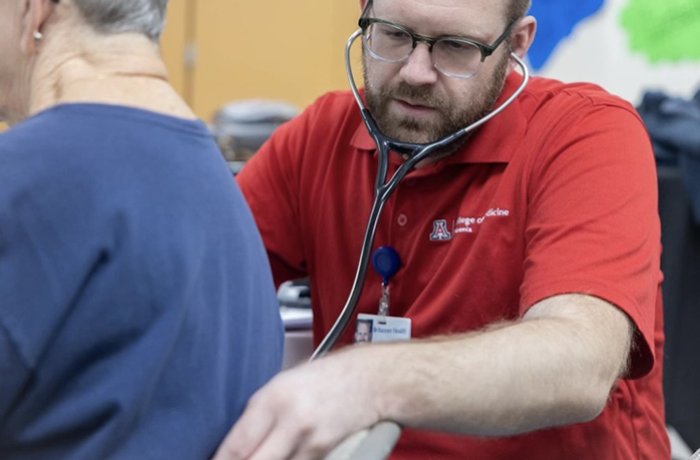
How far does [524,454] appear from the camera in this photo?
4.63 ft

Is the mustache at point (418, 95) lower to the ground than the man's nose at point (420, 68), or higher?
lower

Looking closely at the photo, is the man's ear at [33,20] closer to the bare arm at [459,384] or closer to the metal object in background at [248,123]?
the bare arm at [459,384]

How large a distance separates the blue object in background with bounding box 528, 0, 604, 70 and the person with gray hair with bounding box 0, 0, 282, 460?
359cm

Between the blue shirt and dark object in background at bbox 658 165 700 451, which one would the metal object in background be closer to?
dark object in background at bbox 658 165 700 451

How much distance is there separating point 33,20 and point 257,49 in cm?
461

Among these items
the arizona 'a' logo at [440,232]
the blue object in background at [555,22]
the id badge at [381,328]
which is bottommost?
the blue object in background at [555,22]

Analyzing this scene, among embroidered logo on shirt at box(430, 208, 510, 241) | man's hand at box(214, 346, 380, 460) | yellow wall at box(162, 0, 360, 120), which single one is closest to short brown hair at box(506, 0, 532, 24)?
embroidered logo on shirt at box(430, 208, 510, 241)

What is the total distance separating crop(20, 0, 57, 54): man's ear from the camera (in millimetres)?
1104

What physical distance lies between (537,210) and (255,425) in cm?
57

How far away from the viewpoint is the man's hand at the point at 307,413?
96cm

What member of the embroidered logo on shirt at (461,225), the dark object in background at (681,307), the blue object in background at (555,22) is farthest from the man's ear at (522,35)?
the blue object in background at (555,22)

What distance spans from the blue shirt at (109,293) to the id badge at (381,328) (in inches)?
19.0

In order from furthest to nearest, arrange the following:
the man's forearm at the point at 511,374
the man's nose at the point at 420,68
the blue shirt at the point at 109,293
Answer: the man's nose at the point at 420,68, the man's forearm at the point at 511,374, the blue shirt at the point at 109,293

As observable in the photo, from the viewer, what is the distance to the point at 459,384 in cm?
108
